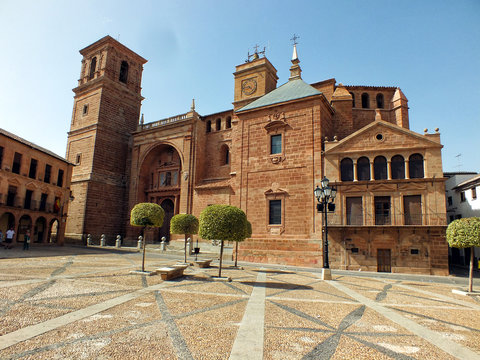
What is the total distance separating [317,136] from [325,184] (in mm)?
7939

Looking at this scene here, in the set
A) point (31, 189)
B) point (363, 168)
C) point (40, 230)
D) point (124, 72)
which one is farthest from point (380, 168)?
point (124, 72)

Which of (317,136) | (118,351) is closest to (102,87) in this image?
(317,136)

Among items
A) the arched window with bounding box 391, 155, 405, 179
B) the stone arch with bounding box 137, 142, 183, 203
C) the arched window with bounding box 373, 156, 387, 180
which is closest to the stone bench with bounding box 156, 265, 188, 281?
the arched window with bounding box 373, 156, 387, 180

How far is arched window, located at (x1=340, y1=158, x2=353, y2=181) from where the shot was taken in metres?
18.7

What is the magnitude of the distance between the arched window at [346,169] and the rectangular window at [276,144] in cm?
443

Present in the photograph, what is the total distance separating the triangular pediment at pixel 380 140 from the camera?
1747 cm

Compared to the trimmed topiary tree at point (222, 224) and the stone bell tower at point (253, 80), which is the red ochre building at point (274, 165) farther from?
the trimmed topiary tree at point (222, 224)

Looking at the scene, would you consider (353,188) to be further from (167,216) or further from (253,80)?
(167,216)

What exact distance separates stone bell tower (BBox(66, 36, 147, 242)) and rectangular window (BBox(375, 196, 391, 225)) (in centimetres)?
2509

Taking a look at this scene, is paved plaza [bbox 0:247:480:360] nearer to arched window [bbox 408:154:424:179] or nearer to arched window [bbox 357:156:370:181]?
arched window [bbox 408:154:424:179]

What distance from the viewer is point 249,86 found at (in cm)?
2720

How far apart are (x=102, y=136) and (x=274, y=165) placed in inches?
789

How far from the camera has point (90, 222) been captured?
28797mm

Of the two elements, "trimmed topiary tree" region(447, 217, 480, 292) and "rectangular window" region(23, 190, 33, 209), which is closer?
"trimmed topiary tree" region(447, 217, 480, 292)
